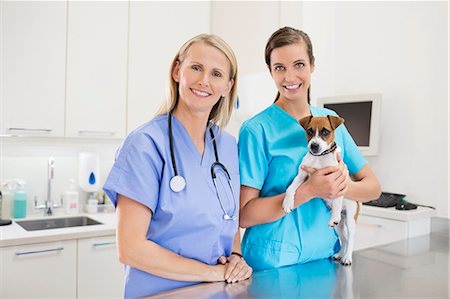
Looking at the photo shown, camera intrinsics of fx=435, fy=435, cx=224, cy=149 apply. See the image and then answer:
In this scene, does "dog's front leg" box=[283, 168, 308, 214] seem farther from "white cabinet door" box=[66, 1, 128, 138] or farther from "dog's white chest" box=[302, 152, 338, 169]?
"white cabinet door" box=[66, 1, 128, 138]

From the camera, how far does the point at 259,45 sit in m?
2.91

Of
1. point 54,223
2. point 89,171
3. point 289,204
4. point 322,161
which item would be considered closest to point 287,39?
point 322,161

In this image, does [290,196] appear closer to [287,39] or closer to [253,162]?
[253,162]

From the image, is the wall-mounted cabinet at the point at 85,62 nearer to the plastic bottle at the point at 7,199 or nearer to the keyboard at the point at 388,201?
the plastic bottle at the point at 7,199

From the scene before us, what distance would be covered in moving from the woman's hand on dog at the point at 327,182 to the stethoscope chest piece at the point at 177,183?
1.07 ft

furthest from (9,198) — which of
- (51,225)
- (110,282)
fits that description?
(110,282)

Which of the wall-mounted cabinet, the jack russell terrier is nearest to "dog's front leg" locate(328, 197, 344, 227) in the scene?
the jack russell terrier

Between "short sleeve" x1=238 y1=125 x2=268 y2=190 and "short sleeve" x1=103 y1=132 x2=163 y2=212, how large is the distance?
0.28 m

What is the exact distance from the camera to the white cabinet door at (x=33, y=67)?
237 cm

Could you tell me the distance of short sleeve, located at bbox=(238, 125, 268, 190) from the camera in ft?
4.19

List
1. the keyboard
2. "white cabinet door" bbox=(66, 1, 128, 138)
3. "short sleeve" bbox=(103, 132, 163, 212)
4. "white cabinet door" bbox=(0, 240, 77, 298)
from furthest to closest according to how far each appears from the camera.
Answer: "white cabinet door" bbox=(66, 1, 128, 138) → the keyboard → "white cabinet door" bbox=(0, 240, 77, 298) → "short sleeve" bbox=(103, 132, 163, 212)

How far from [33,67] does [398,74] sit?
7.18 feet

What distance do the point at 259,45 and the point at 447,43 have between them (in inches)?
44.3

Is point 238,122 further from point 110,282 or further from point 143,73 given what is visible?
point 110,282
